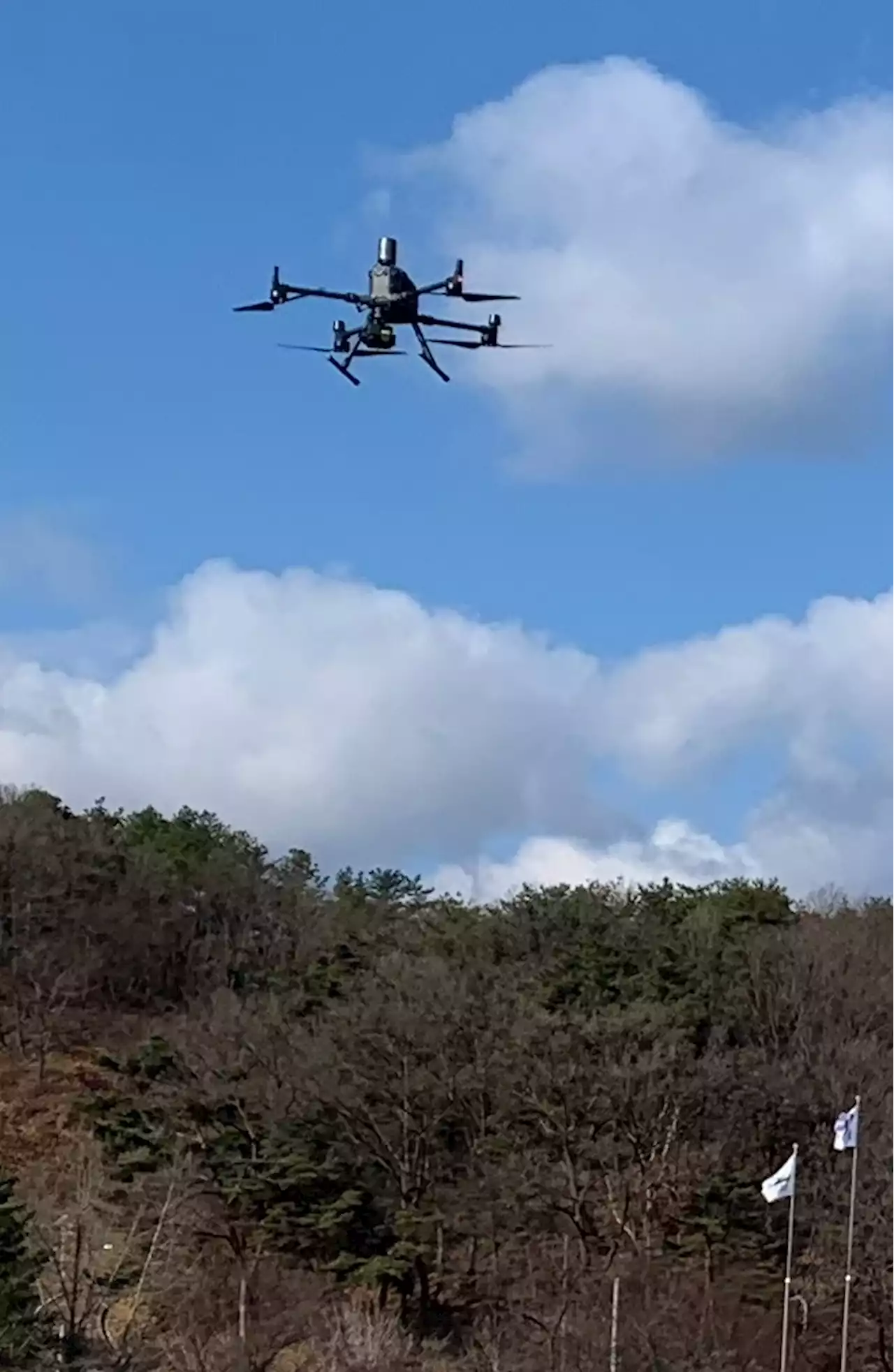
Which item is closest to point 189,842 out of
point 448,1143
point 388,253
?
point 448,1143

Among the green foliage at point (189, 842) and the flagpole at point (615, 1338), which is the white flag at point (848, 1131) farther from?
the green foliage at point (189, 842)

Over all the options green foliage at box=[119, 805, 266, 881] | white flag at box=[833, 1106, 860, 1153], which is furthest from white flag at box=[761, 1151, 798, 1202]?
green foliage at box=[119, 805, 266, 881]

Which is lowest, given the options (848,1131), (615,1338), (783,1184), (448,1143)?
(615,1338)

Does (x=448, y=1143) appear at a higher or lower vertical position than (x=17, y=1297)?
higher

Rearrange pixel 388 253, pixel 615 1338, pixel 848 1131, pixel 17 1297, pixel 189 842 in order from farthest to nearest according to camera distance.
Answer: pixel 189 842
pixel 615 1338
pixel 848 1131
pixel 17 1297
pixel 388 253

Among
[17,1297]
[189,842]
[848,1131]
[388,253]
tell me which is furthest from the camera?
[189,842]

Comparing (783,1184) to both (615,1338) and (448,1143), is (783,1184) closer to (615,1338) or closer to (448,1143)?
(615,1338)

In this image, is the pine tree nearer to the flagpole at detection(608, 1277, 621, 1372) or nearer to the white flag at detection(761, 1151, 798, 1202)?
the flagpole at detection(608, 1277, 621, 1372)
